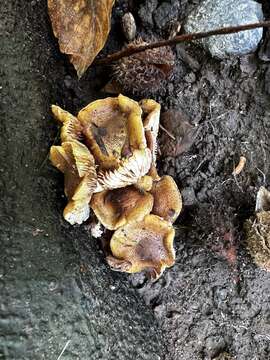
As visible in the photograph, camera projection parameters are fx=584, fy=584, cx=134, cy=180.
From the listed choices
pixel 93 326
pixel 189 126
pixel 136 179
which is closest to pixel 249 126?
pixel 189 126

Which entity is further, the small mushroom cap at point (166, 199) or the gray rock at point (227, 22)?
the gray rock at point (227, 22)

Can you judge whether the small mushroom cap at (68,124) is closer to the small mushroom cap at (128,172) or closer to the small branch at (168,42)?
the small mushroom cap at (128,172)

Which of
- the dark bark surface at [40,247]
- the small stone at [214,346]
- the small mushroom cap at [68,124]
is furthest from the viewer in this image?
the small stone at [214,346]

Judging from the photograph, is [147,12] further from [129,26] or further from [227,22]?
[227,22]

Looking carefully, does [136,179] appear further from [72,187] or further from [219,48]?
[219,48]

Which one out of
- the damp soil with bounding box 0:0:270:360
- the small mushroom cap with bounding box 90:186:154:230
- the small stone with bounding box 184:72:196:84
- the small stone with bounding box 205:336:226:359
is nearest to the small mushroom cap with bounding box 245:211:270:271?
the damp soil with bounding box 0:0:270:360

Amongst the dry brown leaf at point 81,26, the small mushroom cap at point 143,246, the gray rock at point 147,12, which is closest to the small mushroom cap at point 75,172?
the small mushroom cap at point 143,246

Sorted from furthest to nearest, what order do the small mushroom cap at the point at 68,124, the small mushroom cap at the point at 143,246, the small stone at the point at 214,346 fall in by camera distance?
the small stone at the point at 214,346 → the small mushroom cap at the point at 143,246 → the small mushroom cap at the point at 68,124
